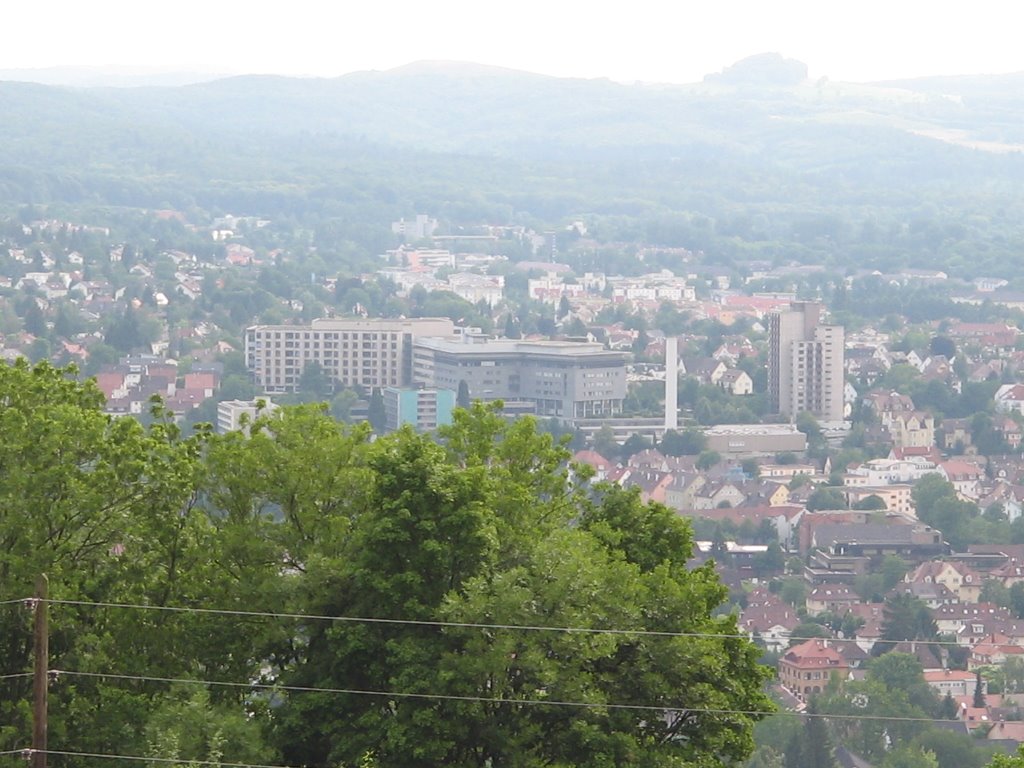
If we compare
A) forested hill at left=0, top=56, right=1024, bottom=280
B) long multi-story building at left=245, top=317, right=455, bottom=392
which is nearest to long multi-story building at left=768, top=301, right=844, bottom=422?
long multi-story building at left=245, top=317, right=455, bottom=392

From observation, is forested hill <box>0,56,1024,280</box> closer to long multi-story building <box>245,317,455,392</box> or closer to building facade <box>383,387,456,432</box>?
long multi-story building <box>245,317,455,392</box>

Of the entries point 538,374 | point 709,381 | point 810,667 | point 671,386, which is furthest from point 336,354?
point 810,667

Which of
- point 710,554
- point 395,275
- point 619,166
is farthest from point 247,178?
point 710,554

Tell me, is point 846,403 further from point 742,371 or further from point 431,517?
point 431,517

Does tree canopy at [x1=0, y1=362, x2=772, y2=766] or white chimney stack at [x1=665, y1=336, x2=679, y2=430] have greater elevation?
tree canopy at [x1=0, y1=362, x2=772, y2=766]

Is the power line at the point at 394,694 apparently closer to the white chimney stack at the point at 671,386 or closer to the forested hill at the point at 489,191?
the white chimney stack at the point at 671,386

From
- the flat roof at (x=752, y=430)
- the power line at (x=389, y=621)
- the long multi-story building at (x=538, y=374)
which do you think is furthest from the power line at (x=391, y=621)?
the long multi-story building at (x=538, y=374)

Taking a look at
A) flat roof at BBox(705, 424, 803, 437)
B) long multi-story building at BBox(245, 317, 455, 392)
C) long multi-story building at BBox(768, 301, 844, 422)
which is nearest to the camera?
flat roof at BBox(705, 424, 803, 437)
